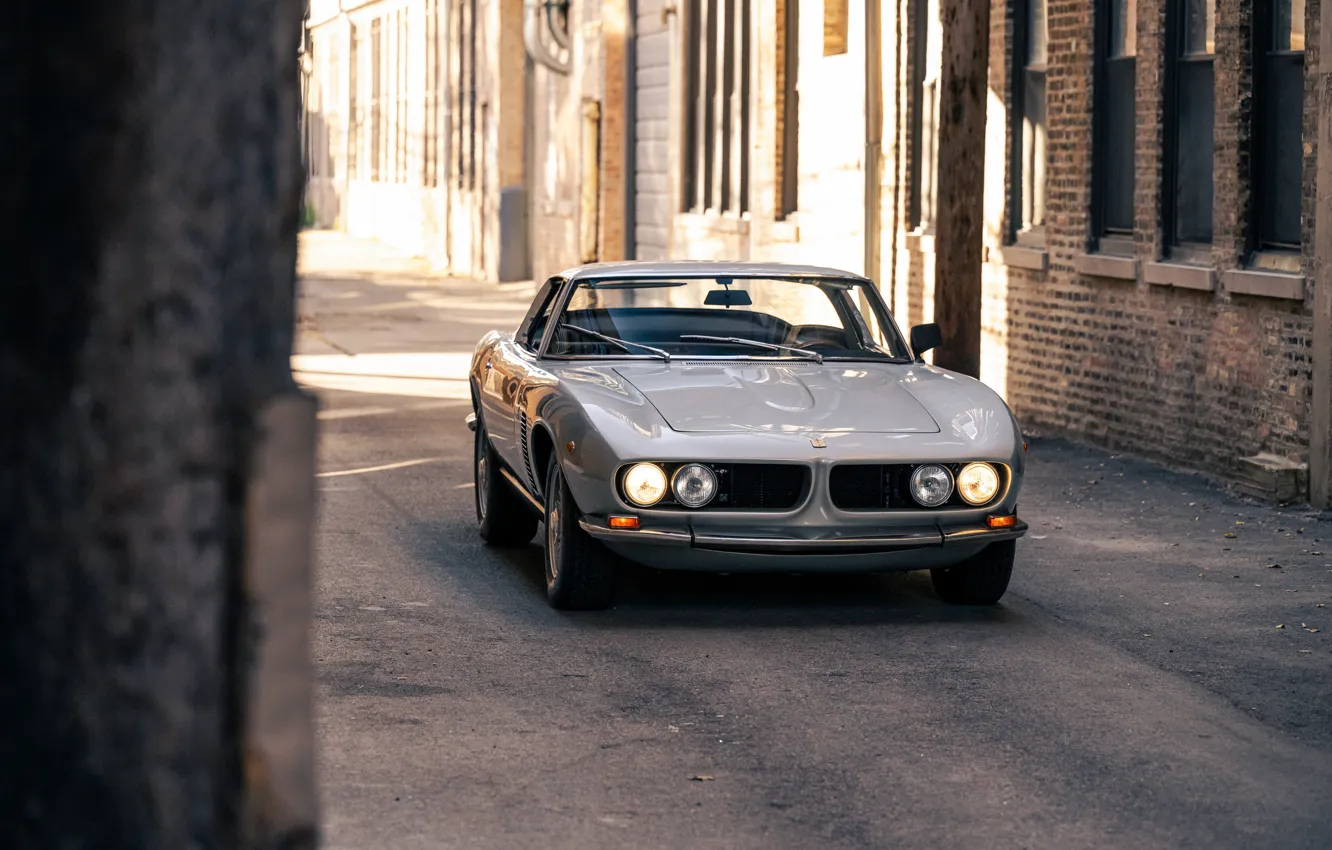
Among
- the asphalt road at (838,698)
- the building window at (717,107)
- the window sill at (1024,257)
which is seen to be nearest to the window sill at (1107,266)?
the window sill at (1024,257)

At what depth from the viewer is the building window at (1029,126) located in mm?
15219

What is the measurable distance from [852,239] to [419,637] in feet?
39.9

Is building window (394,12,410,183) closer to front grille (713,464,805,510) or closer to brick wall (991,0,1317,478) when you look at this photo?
brick wall (991,0,1317,478)

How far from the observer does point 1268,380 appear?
1149cm

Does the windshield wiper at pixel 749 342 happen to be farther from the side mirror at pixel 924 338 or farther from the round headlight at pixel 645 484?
the round headlight at pixel 645 484

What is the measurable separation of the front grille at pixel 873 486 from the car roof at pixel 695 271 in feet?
5.58

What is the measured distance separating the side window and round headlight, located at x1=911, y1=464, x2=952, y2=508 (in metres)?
2.26

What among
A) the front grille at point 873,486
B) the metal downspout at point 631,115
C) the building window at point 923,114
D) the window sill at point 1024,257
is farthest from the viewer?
A: the metal downspout at point 631,115

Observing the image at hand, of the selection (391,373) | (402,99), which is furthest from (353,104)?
(391,373)

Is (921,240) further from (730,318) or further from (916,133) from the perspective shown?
(730,318)

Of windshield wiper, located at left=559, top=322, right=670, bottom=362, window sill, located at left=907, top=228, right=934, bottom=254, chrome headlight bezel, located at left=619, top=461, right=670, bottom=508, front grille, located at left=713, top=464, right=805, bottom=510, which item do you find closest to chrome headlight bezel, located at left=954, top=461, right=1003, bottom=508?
front grille, located at left=713, top=464, right=805, bottom=510

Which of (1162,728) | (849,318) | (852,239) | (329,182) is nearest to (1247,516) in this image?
(849,318)

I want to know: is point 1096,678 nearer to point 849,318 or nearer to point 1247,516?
point 849,318

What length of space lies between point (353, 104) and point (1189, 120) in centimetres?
4635
